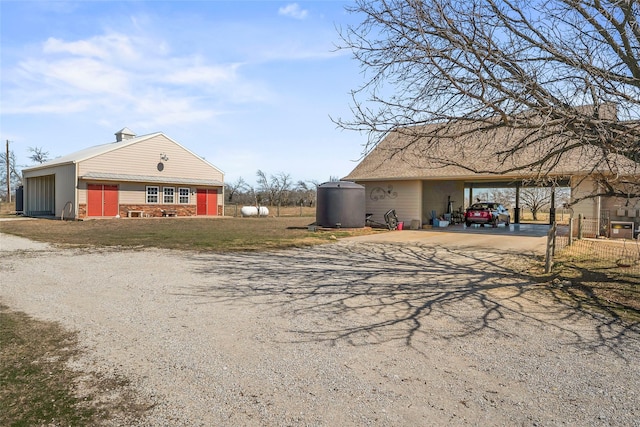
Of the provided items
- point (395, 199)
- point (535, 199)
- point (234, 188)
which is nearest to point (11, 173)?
point (234, 188)

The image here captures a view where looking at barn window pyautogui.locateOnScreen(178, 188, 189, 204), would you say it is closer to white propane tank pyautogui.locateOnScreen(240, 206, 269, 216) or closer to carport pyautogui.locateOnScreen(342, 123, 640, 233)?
white propane tank pyautogui.locateOnScreen(240, 206, 269, 216)

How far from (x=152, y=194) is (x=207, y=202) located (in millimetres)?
4297

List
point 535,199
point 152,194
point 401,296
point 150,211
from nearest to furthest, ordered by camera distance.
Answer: point 401,296
point 150,211
point 152,194
point 535,199

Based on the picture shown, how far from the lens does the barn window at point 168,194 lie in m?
29.8

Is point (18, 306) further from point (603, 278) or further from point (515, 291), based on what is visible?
point (603, 278)

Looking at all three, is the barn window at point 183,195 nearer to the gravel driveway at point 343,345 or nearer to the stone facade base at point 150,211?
the stone facade base at point 150,211

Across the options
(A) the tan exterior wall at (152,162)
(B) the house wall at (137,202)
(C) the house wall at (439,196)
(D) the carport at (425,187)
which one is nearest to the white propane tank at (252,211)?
(A) the tan exterior wall at (152,162)

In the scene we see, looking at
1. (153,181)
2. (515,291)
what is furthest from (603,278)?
(153,181)

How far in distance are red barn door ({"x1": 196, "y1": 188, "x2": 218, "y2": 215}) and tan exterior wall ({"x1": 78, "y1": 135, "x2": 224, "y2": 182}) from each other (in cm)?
108

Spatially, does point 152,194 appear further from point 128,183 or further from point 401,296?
point 401,296

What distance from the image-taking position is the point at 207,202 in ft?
106

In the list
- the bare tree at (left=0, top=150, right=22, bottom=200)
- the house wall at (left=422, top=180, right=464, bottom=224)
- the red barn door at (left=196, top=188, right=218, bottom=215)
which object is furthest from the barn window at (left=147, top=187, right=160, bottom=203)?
the bare tree at (left=0, top=150, right=22, bottom=200)

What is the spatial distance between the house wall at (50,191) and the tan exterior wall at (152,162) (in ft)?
6.07

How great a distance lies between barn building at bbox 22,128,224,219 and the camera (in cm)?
2616
